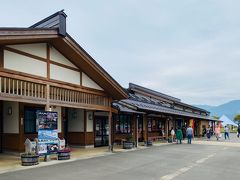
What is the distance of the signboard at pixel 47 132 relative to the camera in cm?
1331

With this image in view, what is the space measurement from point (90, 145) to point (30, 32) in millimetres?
10184

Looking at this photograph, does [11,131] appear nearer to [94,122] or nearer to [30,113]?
[30,113]

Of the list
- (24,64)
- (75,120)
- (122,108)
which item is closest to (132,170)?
(24,64)

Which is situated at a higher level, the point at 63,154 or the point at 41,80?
the point at 41,80

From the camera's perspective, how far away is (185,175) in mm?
10883

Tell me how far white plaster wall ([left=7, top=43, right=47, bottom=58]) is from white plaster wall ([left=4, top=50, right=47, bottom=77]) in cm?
29

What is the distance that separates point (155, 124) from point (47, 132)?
60.1 ft

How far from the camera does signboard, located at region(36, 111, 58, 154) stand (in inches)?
524

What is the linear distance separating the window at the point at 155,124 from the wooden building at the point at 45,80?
1018 centimetres

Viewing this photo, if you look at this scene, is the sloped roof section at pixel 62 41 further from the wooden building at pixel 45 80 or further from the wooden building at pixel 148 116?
the wooden building at pixel 148 116

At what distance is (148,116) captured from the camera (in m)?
28.4

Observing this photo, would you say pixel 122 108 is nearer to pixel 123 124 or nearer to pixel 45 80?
pixel 123 124

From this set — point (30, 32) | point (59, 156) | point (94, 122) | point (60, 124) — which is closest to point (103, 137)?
point (94, 122)

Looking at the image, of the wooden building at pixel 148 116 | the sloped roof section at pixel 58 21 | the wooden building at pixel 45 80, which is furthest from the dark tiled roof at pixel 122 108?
the sloped roof section at pixel 58 21
